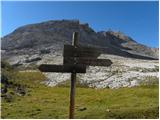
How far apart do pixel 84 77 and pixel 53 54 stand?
81075mm

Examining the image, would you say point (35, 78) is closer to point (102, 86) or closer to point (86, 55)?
point (102, 86)

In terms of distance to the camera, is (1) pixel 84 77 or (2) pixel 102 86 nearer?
(2) pixel 102 86

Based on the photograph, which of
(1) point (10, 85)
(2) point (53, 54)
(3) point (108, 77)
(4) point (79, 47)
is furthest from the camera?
(2) point (53, 54)

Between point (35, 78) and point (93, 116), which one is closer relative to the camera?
point (93, 116)

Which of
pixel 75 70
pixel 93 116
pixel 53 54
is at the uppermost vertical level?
pixel 53 54

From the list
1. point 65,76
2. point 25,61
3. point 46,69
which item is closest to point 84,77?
point 65,76

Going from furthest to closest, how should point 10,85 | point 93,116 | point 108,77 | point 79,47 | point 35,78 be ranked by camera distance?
point 35,78 → point 108,77 → point 10,85 → point 93,116 → point 79,47

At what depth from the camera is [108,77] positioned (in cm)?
11562

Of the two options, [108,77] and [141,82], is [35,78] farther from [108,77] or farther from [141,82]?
[141,82]

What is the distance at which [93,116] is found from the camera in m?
33.2

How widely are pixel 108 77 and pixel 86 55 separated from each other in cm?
9874

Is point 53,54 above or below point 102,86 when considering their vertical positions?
above

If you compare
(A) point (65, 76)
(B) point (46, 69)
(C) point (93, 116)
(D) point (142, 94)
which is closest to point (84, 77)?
(A) point (65, 76)

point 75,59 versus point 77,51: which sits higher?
point 77,51
